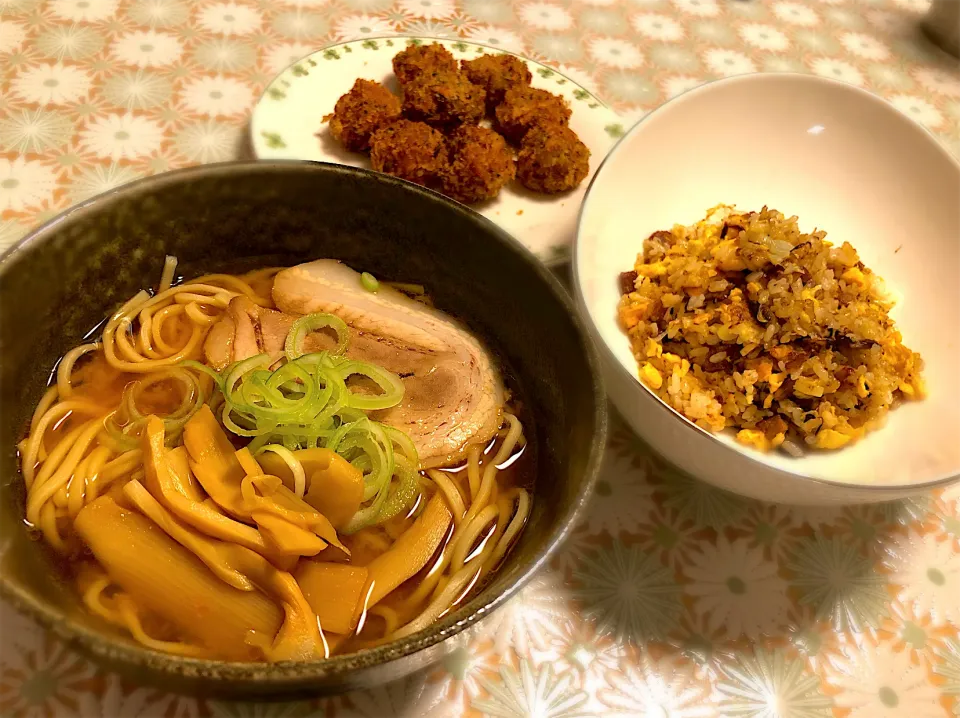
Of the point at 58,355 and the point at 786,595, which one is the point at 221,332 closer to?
the point at 58,355

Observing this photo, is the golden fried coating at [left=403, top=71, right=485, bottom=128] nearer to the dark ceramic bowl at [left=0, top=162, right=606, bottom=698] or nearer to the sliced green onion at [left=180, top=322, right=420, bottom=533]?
the dark ceramic bowl at [left=0, top=162, right=606, bottom=698]

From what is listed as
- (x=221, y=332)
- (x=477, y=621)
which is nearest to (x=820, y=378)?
(x=477, y=621)

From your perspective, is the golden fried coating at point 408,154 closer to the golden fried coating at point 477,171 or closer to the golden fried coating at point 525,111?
the golden fried coating at point 477,171

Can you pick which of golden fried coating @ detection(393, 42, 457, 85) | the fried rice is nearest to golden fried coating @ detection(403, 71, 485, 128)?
golden fried coating @ detection(393, 42, 457, 85)

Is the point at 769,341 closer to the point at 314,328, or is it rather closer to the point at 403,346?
the point at 403,346

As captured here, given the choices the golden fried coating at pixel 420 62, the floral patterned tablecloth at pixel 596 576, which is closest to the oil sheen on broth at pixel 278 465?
the floral patterned tablecloth at pixel 596 576

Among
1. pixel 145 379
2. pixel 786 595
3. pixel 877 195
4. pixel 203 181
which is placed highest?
pixel 203 181

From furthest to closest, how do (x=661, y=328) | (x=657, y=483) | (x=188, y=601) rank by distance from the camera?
(x=661, y=328) < (x=657, y=483) < (x=188, y=601)

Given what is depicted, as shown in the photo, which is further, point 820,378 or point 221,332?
point 820,378
